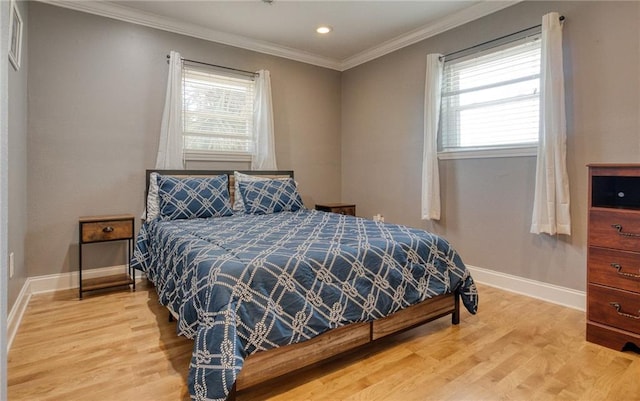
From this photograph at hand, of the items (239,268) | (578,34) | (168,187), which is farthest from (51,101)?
(578,34)

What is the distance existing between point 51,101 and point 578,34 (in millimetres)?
4180

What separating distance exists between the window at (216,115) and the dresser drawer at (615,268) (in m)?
3.20

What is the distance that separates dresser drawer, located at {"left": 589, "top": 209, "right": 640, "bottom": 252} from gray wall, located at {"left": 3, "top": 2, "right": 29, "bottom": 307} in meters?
3.44

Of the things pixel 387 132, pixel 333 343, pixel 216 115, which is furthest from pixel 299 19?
pixel 333 343

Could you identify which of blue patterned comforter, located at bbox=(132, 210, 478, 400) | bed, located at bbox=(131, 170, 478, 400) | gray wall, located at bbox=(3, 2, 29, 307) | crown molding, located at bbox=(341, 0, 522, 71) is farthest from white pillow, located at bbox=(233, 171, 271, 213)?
crown molding, located at bbox=(341, 0, 522, 71)

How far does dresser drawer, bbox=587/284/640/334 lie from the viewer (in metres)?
2.00

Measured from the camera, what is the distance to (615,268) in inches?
81.4

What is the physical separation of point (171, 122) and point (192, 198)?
0.87m

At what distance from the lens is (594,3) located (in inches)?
100

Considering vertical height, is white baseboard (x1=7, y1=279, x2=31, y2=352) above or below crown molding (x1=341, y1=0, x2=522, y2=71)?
below

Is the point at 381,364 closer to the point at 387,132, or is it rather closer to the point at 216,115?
the point at 387,132

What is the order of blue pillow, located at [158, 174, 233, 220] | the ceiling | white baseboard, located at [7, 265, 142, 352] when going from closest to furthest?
white baseboard, located at [7, 265, 142, 352] → blue pillow, located at [158, 174, 233, 220] → the ceiling

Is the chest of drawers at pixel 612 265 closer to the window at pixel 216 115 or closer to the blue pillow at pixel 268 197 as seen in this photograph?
the blue pillow at pixel 268 197

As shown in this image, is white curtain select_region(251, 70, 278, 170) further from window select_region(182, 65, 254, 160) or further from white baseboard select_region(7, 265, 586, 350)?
white baseboard select_region(7, 265, 586, 350)
